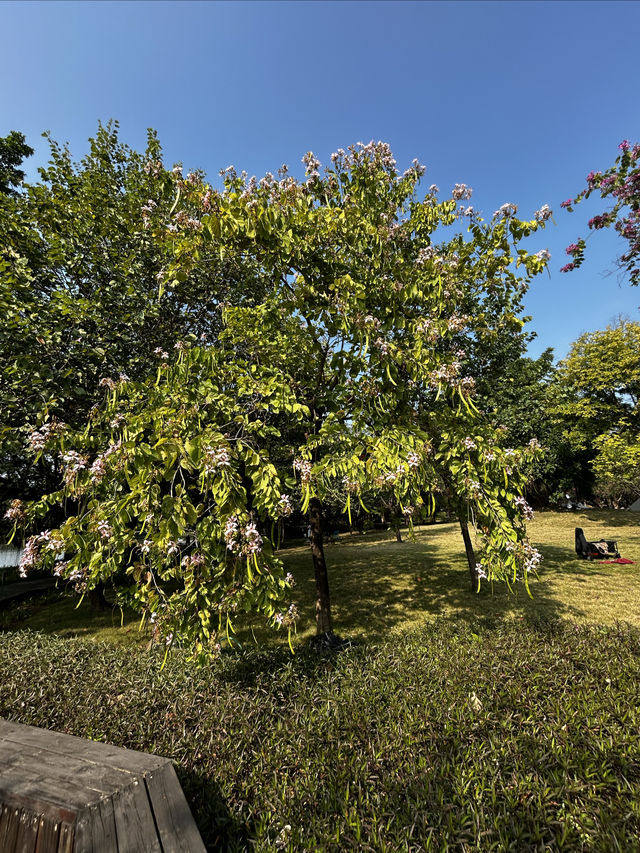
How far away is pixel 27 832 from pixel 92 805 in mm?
368

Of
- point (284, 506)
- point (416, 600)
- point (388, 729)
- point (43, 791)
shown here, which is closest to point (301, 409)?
point (284, 506)

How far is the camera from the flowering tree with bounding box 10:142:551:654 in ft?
10.9

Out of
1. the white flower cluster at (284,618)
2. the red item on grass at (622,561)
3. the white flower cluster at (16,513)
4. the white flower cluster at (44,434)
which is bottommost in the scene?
the red item on grass at (622,561)

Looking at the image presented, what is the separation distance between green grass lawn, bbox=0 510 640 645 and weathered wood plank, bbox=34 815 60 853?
567cm

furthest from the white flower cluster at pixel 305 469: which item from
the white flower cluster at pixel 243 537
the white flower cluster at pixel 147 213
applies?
the white flower cluster at pixel 147 213

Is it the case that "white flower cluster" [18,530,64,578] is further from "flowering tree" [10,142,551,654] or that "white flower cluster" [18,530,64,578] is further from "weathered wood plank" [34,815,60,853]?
"weathered wood plank" [34,815,60,853]

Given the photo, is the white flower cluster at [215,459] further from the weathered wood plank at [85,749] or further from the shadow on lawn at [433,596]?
the shadow on lawn at [433,596]

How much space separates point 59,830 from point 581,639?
17.5 ft

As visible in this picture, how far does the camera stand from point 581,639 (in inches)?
184

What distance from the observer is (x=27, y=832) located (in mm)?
2033

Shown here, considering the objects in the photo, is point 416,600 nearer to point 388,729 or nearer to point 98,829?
point 388,729

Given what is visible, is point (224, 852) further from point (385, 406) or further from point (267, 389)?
point (385, 406)

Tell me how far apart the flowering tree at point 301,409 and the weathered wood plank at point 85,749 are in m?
0.82

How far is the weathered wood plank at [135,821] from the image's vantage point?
192cm
